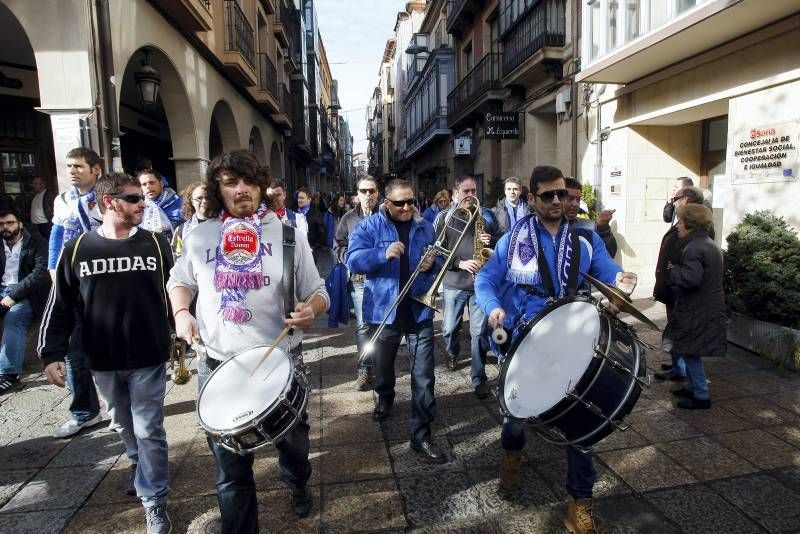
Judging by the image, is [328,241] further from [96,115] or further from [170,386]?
[170,386]

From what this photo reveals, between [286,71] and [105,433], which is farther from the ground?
[286,71]

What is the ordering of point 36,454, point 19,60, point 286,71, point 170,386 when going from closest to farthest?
point 36,454
point 170,386
point 19,60
point 286,71

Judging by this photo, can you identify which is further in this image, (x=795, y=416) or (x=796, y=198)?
(x=796, y=198)

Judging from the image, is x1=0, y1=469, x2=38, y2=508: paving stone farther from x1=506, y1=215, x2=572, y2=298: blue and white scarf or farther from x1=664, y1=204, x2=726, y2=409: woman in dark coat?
x1=664, y1=204, x2=726, y2=409: woman in dark coat

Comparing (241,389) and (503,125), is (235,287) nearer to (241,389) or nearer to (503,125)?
(241,389)

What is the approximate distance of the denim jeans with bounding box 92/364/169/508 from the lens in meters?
2.71

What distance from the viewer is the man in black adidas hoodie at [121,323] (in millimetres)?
2715

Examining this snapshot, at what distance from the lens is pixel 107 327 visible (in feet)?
8.91

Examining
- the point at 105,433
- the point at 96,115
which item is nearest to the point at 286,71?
the point at 96,115

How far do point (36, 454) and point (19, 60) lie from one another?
8794 millimetres

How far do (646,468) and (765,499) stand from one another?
61 centimetres

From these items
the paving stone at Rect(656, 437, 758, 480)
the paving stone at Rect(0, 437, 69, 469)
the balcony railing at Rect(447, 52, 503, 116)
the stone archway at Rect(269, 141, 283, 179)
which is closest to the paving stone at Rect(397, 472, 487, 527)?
the paving stone at Rect(656, 437, 758, 480)

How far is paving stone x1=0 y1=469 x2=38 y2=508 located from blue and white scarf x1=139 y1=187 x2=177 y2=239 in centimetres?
226

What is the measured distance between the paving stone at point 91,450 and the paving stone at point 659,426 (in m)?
3.72
